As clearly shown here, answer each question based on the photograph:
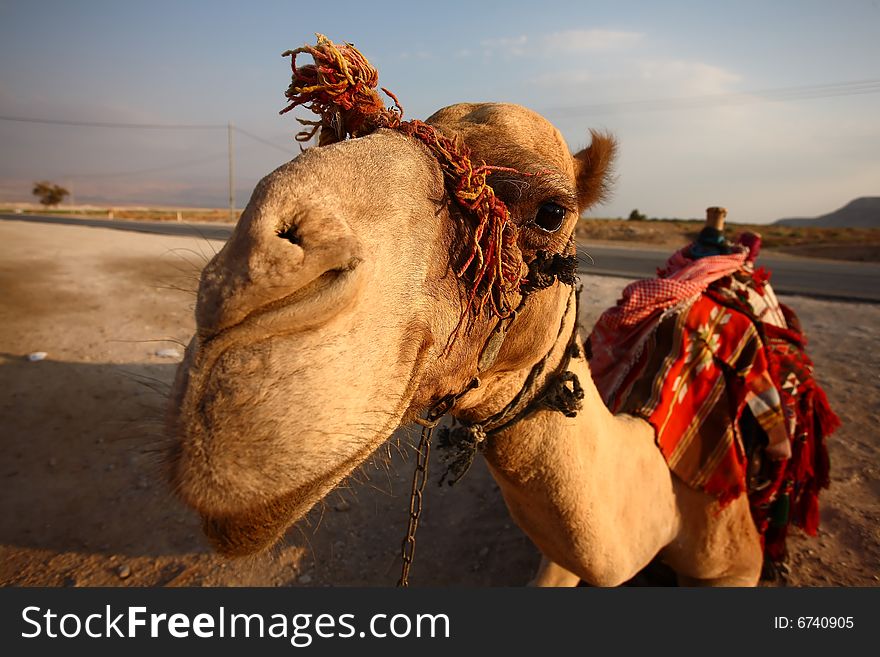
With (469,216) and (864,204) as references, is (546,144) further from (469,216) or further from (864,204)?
(864,204)

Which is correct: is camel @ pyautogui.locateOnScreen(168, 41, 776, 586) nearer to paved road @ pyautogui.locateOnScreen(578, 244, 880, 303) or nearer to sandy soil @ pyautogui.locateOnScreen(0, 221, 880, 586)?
sandy soil @ pyautogui.locateOnScreen(0, 221, 880, 586)

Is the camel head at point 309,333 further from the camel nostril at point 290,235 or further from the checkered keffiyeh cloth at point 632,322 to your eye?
the checkered keffiyeh cloth at point 632,322

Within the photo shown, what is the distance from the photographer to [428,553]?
385 centimetres

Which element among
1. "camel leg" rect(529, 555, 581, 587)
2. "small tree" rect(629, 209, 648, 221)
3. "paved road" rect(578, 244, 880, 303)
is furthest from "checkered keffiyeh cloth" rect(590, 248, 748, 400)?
"small tree" rect(629, 209, 648, 221)

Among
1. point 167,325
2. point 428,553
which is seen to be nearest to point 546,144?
point 428,553

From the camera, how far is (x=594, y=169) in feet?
6.43

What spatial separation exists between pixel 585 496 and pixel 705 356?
4.79 feet

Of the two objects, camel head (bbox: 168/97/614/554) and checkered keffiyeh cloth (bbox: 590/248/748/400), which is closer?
camel head (bbox: 168/97/614/554)

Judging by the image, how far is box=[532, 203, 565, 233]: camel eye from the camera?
1601 mm

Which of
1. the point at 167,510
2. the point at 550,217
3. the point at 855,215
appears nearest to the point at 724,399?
the point at 550,217

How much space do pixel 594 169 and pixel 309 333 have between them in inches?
54.4

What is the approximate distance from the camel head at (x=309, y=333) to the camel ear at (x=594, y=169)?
79 centimetres

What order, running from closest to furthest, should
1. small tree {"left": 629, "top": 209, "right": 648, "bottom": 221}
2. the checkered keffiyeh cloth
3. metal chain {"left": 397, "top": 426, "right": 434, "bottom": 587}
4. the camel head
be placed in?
the camel head → metal chain {"left": 397, "top": 426, "right": 434, "bottom": 587} → the checkered keffiyeh cloth → small tree {"left": 629, "top": 209, "right": 648, "bottom": 221}

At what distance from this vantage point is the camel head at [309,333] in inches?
38.8
